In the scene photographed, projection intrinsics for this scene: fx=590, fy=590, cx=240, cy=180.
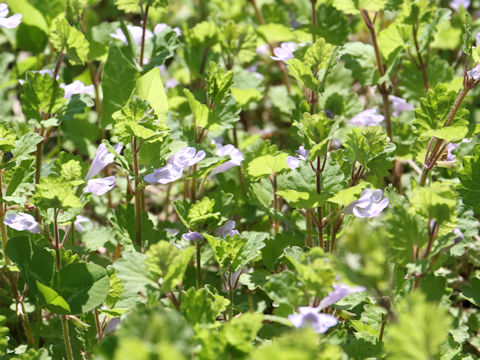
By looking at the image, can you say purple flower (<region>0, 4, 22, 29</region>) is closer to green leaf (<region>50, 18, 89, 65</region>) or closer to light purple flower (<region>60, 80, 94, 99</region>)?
green leaf (<region>50, 18, 89, 65</region>)

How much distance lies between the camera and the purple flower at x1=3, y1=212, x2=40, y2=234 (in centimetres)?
207

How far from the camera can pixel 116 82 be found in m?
2.53

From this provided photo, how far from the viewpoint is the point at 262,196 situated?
8.11ft

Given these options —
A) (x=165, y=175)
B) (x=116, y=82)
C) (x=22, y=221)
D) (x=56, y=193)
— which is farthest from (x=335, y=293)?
(x=116, y=82)

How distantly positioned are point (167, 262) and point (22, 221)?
785mm

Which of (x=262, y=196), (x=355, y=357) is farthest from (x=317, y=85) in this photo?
(x=355, y=357)

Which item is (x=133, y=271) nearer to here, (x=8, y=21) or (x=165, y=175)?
(x=165, y=175)

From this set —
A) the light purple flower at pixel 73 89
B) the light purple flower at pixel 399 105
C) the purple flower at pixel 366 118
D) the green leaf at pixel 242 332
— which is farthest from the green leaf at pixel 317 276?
the light purple flower at pixel 399 105

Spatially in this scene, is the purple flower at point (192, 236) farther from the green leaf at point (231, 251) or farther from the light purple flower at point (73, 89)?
the light purple flower at point (73, 89)

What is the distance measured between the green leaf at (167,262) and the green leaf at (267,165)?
0.74 m

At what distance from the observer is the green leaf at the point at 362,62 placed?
2723mm

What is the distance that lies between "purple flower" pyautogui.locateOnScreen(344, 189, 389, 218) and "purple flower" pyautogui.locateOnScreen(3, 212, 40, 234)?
111cm

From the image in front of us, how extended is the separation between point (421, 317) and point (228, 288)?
3.44 feet

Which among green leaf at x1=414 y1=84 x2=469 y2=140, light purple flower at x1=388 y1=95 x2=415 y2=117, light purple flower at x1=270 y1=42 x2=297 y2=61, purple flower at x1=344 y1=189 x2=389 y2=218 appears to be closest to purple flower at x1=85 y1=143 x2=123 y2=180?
light purple flower at x1=270 y1=42 x2=297 y2=61
